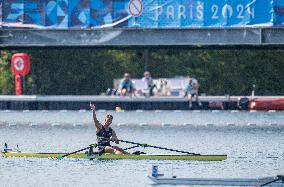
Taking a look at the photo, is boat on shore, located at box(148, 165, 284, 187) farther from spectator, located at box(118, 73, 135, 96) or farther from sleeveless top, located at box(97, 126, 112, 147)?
spectator, located at box(118, 73, 135, 96)

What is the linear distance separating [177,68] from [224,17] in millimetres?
29495

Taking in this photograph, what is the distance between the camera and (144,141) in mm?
51250

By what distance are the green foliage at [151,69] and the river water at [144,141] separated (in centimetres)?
1120

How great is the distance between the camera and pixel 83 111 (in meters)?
73.8

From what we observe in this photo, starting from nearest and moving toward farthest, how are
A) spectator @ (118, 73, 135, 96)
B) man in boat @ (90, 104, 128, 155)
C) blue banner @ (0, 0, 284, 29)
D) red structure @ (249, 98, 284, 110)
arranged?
man in boat @ (90, 104, 128, 155) → blue banner @ (0, 0, 284, 29) → red structure @ (249, 98, 284, 110) → spectator @ (118, 73, 135, 96)

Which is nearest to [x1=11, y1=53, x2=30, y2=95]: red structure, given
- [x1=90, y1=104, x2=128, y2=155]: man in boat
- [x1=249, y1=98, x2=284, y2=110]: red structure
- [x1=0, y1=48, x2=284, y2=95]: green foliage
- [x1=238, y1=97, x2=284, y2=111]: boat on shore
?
[x1=0, y1=48, x2=284, y2=95]: green foliage

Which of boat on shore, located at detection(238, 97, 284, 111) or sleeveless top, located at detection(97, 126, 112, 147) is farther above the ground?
boat on shore, located at detection(238, 97, 284, 111)

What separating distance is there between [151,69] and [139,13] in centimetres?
2943

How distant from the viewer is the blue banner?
56.1m

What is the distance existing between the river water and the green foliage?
11198 mm

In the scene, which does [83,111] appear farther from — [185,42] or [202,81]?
[185,42]

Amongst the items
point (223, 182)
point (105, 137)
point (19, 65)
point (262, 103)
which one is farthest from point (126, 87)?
point (223, 182)

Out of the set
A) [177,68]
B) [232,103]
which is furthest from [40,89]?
[232,103]

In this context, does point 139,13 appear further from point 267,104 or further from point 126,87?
point 267,104
